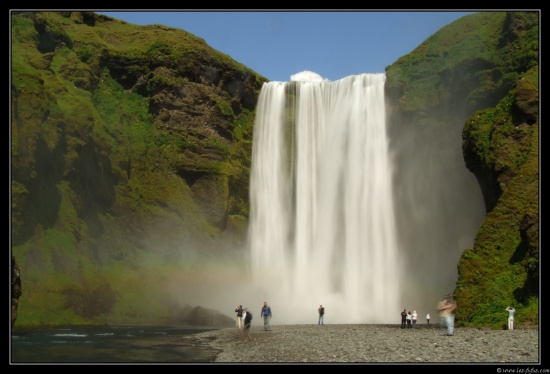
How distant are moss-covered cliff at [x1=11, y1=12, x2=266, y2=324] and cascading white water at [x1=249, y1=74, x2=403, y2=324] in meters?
3.50

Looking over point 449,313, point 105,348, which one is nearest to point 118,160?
point 105,348

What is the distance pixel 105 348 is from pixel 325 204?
38293mm

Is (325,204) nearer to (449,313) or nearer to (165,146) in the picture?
(165,146)

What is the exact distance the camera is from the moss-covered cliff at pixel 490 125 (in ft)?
108

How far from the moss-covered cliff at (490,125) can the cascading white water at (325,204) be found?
4450mm

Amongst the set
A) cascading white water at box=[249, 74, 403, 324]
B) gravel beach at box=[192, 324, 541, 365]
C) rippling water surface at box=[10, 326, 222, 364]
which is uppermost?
cascading white water at box=[249, 74, 403, 324]

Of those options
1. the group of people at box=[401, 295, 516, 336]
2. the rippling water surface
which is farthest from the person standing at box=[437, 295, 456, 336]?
the rippling water surface

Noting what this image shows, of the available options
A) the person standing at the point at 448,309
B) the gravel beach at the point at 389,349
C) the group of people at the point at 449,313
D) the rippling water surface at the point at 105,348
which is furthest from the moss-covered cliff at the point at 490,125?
the rippling water surface at the point at 105,348

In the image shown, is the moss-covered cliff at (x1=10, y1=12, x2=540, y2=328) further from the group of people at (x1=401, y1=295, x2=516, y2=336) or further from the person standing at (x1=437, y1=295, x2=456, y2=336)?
the person standing at (x1=437, y1=295, x2=456, y2=336)

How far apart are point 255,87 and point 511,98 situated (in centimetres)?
3870

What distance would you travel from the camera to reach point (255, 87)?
3012 inches

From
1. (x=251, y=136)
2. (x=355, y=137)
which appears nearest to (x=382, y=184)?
(x=355, y=137)

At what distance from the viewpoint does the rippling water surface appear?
25.3 meters
